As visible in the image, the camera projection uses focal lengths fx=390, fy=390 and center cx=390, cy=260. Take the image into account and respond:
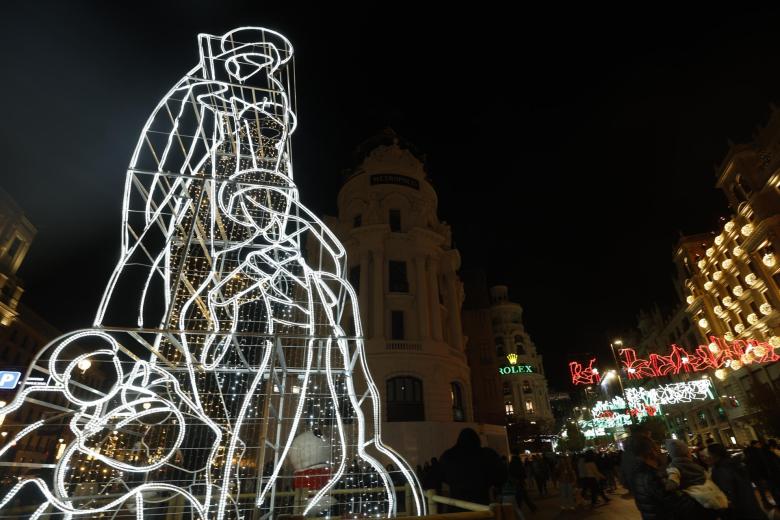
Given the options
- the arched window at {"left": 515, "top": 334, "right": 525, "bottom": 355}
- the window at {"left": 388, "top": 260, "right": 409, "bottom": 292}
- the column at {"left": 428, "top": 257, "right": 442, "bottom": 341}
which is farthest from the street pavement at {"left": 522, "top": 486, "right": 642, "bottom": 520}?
the arched window at {"left": 515, "top": 334, "right": 525, "bottom": 355}

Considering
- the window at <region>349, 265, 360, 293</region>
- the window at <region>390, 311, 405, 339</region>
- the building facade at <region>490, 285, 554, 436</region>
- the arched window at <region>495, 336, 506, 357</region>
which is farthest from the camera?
the arched window at <region>495, 336, 506, 357</region>

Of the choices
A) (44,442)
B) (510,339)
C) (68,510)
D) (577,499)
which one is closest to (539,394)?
(510,339)

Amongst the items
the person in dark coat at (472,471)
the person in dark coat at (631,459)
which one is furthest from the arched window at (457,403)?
the person in dark coat at (631,459)

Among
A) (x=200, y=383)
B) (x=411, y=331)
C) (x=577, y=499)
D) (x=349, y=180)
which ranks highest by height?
(x=349, y=180)

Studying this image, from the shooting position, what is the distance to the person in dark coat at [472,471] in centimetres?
537

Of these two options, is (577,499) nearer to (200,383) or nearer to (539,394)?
(200,383)

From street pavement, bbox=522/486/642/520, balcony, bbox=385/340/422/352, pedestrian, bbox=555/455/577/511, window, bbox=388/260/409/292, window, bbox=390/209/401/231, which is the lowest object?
street pavement, bbox=522/486/642/520

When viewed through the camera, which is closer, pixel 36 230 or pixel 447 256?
pixel 447 256

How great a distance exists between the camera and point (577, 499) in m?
12.5

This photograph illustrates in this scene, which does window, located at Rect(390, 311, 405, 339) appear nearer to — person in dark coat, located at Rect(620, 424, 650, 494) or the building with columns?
the building with columns

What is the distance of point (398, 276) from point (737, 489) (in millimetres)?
21784

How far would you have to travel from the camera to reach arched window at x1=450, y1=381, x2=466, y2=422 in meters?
24.3

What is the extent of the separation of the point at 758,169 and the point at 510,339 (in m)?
48.1

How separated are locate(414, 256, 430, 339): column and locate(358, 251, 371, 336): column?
3.34m
